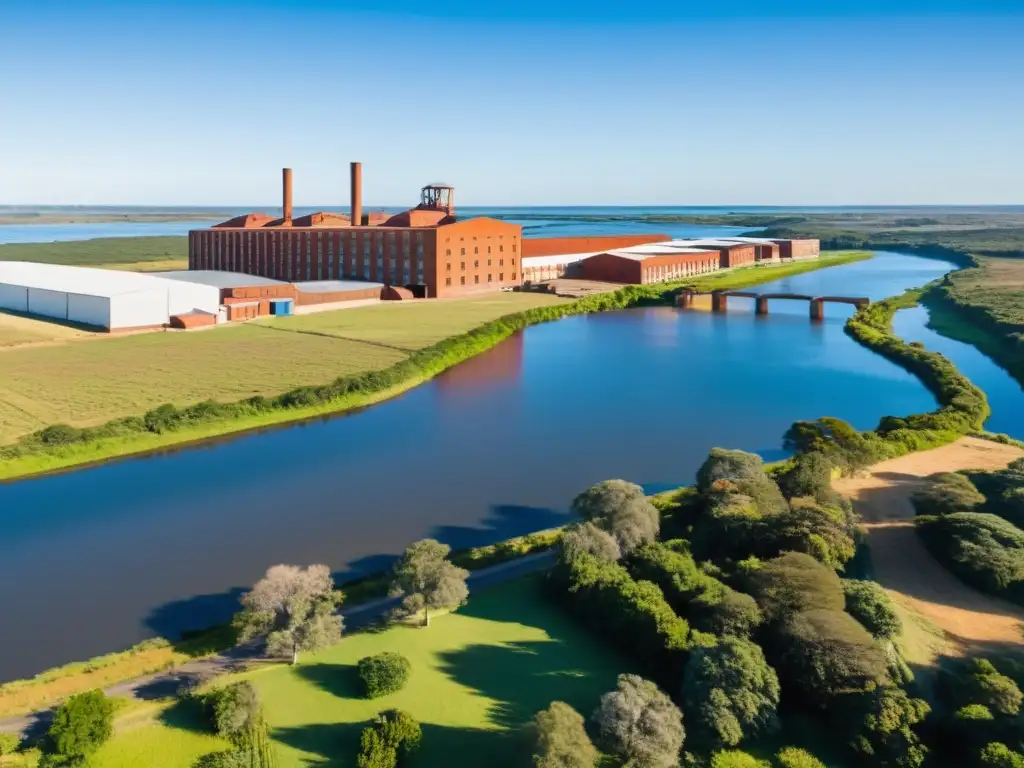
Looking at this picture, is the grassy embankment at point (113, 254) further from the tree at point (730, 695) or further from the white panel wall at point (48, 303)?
the tree at point (730, 695)

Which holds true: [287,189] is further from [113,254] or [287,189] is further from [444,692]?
[444,692]

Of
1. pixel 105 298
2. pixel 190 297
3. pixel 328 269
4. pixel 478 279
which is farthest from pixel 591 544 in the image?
pixel 328 269

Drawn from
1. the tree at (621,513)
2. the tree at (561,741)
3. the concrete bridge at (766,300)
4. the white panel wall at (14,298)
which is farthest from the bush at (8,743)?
the concrete bridge at (766,300)

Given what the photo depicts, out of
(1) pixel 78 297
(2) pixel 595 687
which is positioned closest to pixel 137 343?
(1) pixel 78 297

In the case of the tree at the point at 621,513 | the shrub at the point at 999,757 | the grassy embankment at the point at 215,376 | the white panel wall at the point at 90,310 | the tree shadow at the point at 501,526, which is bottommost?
the shrub at the point at 999,757

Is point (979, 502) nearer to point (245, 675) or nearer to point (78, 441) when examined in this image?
point (245, 675)

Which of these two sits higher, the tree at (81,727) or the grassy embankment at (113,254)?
the grassy embankment at (113,254)

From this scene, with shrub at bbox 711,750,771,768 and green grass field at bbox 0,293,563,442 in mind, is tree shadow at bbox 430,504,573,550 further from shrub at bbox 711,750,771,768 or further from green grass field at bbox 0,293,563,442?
green grass field at bbox 0,293,563,442
